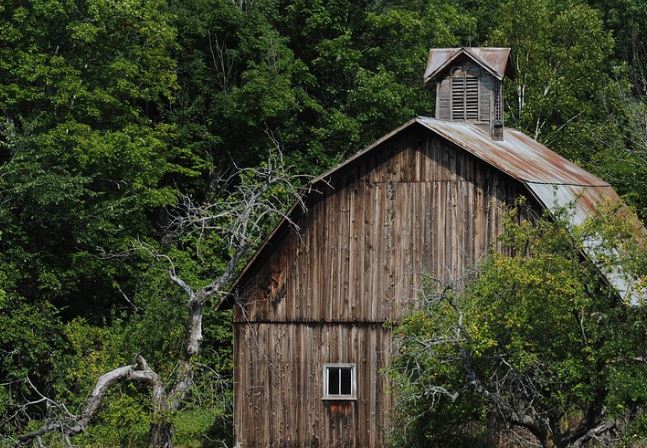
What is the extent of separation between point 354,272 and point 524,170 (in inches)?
153

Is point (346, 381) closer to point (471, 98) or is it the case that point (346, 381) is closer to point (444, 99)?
point (444, 99)

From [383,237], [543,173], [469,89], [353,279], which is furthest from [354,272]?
[469,89]

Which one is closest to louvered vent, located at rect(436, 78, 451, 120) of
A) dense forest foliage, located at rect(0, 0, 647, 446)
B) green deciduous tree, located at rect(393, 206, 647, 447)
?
dense forest foliage, located at rect(0, 0, 647, 446)

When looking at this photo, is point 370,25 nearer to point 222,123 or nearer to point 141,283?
point 222,123

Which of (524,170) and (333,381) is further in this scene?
(333,381)

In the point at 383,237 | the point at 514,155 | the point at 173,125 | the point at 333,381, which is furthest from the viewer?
the point at 173,125

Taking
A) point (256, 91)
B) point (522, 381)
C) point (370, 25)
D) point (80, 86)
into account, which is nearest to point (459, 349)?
point (522, 381)

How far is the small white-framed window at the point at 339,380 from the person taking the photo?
24.1 metres

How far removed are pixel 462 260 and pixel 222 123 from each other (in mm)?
16623

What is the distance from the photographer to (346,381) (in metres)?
24.2

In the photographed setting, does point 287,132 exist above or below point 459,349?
above

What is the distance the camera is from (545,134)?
4175 cm

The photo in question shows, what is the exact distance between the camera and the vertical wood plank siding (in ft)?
77.3

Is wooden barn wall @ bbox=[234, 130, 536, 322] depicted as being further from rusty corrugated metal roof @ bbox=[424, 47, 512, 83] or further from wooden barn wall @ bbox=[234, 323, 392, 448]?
rusty corrugated metal roof @ bbox=[424, 47, 512, 83]
